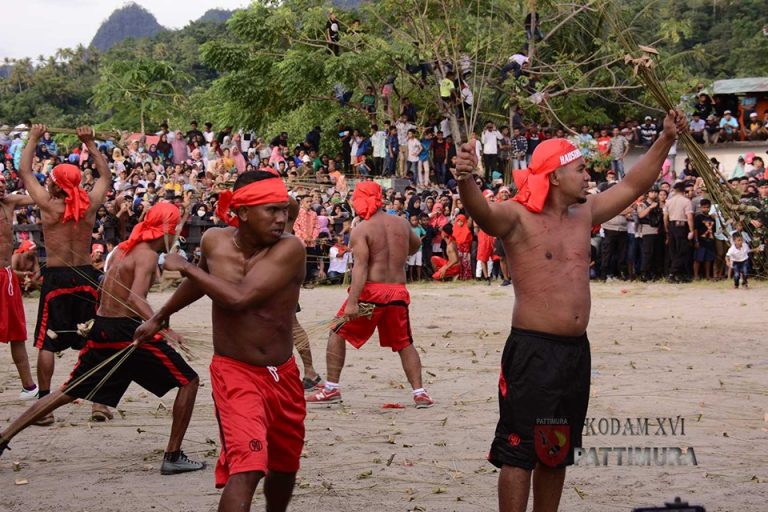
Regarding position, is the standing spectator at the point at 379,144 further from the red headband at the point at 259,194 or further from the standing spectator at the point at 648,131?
the red headband at the point at 259,194

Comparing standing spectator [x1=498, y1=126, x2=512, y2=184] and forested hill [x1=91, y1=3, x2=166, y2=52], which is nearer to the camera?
standing spectator [x1=498, y1=126, x2=512, y2=184]

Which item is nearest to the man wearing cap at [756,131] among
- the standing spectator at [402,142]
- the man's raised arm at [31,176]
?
the standing spectator at [402,142]

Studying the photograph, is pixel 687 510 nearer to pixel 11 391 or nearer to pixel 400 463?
pixel 400 463

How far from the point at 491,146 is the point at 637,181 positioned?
17.0 metres

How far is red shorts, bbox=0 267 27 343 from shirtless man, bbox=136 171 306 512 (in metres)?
4.26

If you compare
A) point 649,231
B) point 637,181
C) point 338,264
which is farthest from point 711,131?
point 637,181

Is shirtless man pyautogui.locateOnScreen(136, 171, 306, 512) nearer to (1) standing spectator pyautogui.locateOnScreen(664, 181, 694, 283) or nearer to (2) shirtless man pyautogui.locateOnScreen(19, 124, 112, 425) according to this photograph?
(2) shirtless man pyautogui.locateOnScreen(19, 124, 112, 425)

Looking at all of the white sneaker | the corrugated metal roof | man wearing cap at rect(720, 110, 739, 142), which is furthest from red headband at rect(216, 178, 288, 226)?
the corrugated metal roof

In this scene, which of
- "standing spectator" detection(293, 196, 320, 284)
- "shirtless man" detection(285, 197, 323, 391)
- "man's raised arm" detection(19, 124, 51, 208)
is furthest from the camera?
"standing spectator" detection(293, 196, 320, 284)

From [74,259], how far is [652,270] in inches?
503

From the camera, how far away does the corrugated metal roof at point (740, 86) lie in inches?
1078

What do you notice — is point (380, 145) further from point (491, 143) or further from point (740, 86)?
point (740, 86)

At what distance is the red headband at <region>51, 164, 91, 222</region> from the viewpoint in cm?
899

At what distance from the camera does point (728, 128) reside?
23.9m
